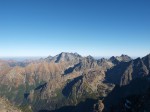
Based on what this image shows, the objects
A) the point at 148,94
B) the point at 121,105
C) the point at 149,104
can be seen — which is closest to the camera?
the point at 149,104

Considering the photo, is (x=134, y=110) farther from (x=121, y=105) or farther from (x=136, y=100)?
(x=121, y=105)

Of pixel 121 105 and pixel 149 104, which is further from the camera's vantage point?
pixel 121 105

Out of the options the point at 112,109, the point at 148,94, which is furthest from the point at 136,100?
the point at 112,109

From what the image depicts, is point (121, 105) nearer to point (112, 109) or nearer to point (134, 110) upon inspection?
point (112, 109)

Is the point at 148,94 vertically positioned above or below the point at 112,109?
above

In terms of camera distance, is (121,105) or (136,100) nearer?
(136,100)

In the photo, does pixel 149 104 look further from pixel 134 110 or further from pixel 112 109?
pixel 112 109

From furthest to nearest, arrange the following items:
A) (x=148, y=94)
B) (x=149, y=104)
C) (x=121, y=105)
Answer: (x=121, y=105)
(x=148, y=94)
(x=149, y=104)

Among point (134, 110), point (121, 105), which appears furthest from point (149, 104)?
point (121, 105)

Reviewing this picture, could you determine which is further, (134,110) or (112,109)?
(112,109)
